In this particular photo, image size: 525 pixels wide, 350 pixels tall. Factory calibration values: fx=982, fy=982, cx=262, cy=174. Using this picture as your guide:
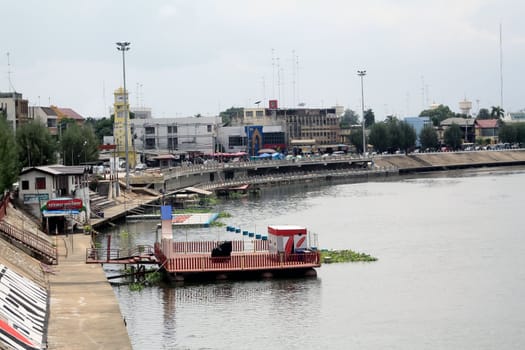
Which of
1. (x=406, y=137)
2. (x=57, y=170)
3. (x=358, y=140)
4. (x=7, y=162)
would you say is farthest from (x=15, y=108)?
(x=406, y=137)

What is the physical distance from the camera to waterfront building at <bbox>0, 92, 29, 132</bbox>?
112 m

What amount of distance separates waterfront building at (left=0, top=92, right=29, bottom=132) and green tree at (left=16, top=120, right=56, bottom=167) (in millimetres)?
21145

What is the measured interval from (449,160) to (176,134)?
50.8 metres

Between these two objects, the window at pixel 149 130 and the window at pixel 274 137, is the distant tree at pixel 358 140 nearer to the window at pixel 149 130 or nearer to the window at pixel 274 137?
the window at pixel 274 137

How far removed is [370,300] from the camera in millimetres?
43938

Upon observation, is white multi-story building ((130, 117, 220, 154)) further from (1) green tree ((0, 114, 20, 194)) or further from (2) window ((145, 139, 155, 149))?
(1) green tree ((0, 114, 20, 194))

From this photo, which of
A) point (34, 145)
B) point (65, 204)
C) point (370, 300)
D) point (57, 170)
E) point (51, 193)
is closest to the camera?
point (370, 300)

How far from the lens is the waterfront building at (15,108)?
11188 centimetres

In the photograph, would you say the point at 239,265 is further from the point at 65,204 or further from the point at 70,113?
the point at 70,113

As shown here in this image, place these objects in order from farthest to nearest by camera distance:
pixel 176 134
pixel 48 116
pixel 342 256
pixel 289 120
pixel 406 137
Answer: pixel 289 120 < pixel 406 137 < pixel 176 134 < pixel 48 116 < pixel 342 256

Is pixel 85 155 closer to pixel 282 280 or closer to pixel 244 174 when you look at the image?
pixel 244 174

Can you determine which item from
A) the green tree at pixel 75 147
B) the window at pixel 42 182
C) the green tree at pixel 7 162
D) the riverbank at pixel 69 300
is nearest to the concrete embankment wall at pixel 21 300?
the riverbank at pixel 69 300

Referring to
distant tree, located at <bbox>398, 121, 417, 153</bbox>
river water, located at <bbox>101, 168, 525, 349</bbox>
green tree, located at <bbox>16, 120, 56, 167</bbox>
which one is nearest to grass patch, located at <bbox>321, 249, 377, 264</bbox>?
river water, located at <bbox>101, 168, 525, 349</bbox>

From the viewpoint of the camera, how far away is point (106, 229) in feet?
242
